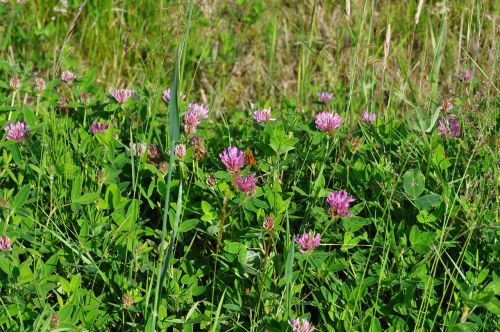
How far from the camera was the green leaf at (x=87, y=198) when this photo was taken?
2359mm

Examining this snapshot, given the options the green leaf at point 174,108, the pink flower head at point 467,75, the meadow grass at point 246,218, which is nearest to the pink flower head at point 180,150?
the meadow grass at point 246,218

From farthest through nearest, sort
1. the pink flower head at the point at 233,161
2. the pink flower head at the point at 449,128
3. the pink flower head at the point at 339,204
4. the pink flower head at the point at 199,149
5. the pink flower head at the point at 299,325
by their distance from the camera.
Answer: the pink flower head at the point at 449,128, the pink flower head at the point at 199,149, the pink flower head at the point at 233,161, the pink flower head at the point at 339,204, the pink flower head at the point at 299,325

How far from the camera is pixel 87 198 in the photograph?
7.77 feet

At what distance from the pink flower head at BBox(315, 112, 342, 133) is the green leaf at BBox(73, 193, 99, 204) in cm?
75

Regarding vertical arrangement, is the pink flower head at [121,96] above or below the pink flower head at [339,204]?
above

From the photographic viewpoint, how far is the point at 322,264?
7.36 ft

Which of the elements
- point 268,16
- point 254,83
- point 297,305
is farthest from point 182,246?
point 268,16

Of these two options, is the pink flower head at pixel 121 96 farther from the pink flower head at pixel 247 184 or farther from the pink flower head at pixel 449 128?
the pink flower head at pixel 449 128

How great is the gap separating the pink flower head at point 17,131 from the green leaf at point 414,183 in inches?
49.9

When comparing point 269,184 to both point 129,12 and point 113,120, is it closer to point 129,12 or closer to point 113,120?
point 113,120

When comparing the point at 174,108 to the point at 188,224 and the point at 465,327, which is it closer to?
the point at 188,224

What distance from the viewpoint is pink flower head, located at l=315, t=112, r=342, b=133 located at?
255 centimetres

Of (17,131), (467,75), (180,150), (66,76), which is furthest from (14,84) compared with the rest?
(467,75)

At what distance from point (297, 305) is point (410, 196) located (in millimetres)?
460
